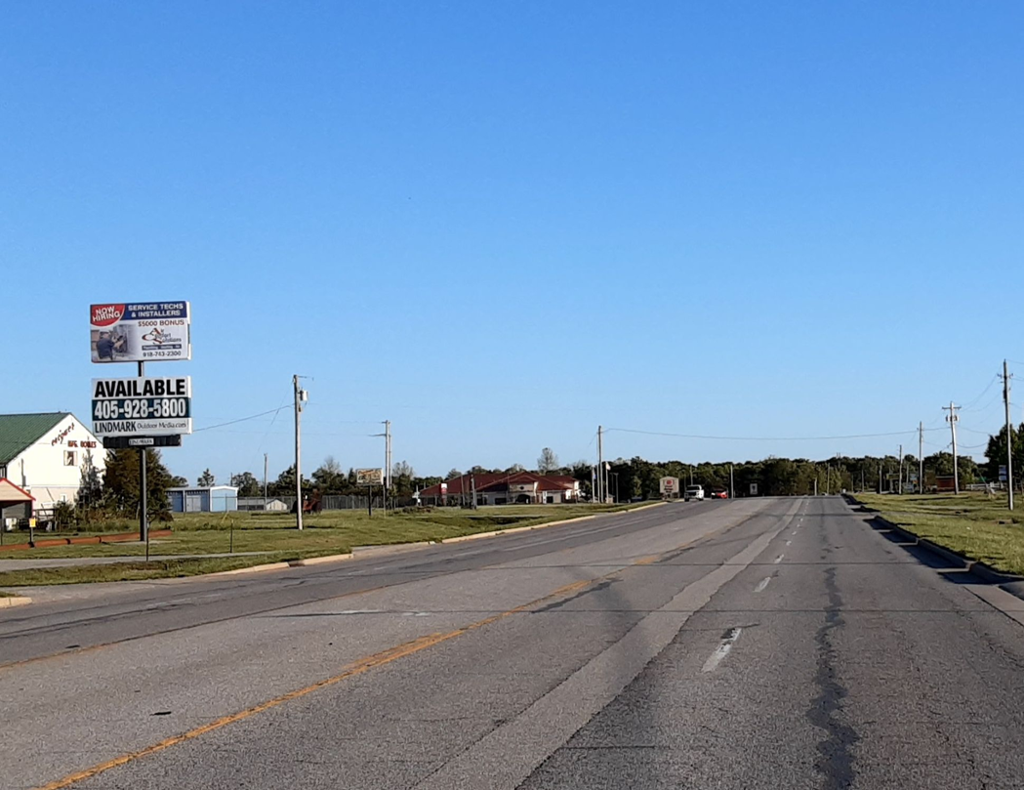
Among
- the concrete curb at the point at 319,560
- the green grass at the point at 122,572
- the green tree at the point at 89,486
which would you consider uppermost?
the green tree at the point at 89,486

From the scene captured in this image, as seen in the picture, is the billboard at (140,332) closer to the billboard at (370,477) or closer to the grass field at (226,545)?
the grass field at (226,545)

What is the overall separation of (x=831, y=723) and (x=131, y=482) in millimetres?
64172

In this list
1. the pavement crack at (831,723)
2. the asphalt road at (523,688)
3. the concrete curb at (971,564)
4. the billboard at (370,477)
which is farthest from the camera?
the billboard at (370,477)

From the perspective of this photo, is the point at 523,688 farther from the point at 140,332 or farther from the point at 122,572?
the point at 140,332

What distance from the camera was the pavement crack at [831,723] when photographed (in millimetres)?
7332

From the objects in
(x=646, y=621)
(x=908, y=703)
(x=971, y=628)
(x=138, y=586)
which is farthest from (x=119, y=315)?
(x=908, y=703)

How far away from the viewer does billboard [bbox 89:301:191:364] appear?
4531 cm

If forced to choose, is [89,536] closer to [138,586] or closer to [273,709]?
[138,586]

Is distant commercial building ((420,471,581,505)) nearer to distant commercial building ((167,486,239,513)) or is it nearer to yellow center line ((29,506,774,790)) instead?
distant commercial building ((167,486,239,513))

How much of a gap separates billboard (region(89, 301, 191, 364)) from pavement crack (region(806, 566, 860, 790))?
117 ft

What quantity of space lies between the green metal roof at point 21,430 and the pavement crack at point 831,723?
216 feet

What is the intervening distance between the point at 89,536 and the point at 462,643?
127ft

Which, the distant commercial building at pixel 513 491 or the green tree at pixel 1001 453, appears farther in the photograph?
the distant commercial building at pixel 513 491

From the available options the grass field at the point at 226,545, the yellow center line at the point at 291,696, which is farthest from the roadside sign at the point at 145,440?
the yellow center line at the point at 291,696
